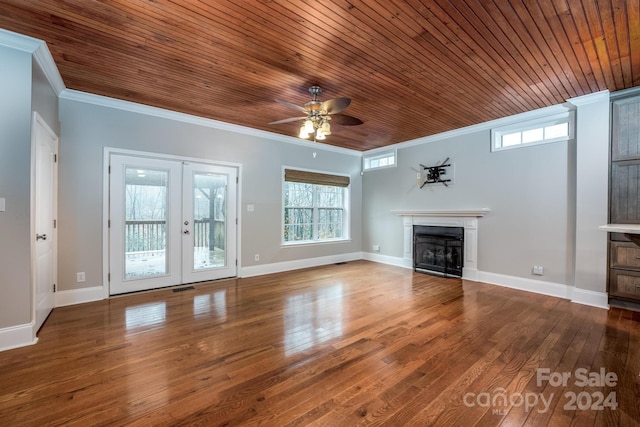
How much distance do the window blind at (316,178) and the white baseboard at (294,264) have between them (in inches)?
65.2

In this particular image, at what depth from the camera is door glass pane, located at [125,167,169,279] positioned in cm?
404

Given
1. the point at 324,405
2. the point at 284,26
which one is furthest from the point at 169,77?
the point at 324,405

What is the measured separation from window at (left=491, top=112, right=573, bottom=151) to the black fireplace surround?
160cm

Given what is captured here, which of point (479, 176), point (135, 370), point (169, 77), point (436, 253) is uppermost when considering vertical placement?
point (169, 77)

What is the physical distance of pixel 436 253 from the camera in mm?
5332

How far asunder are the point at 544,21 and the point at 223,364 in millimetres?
3763

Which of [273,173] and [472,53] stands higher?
[472,53]

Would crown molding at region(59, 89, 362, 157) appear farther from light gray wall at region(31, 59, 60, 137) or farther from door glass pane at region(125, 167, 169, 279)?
door glass pane at region(125, 167, 169, 279)

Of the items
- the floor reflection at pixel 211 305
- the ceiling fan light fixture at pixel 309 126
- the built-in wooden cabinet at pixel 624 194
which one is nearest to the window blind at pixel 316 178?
the ceiling fan light fixture at pixel 309 126

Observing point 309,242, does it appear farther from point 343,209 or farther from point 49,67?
point 49,67

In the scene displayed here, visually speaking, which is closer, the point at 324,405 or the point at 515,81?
the point at 324,405

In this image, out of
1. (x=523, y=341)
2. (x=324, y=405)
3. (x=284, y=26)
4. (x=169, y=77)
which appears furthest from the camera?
(x=169, y=77)

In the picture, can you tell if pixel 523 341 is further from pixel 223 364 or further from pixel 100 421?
pixel 100 421

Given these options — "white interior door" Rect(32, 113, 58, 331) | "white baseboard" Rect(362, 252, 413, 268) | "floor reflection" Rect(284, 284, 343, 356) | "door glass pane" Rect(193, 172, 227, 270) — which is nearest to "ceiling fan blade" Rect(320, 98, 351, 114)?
"floor reflection" Rect(284, 284, 343, 356)
